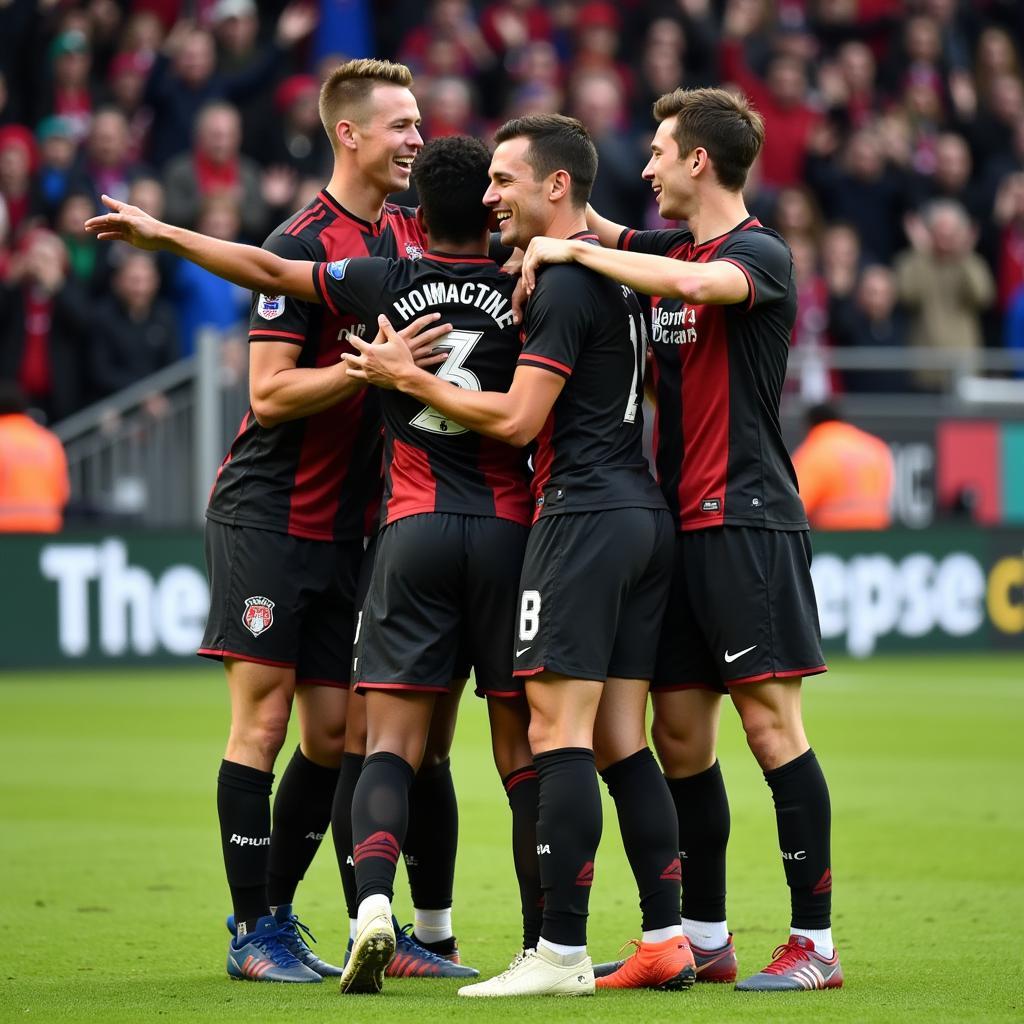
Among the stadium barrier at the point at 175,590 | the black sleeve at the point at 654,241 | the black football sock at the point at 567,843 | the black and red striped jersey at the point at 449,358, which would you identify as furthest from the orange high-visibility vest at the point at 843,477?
the black football sock at the point at 567,843

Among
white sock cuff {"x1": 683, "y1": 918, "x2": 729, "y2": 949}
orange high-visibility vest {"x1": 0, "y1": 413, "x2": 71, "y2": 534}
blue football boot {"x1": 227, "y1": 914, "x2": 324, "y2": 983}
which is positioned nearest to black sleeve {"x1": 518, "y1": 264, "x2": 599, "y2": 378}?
white sock cuff {"x1": 683, "y1": 918, "x2": 729, "y2": 949}

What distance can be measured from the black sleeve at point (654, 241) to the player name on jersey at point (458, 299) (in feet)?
1.65

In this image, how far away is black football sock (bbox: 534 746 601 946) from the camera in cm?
519

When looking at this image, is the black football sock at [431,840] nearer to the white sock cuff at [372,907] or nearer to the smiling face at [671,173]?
the white sock cuff at [372,907]

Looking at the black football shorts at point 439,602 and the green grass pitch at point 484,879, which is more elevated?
the black football shorts at point 439,602

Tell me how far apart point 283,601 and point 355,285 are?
38.2 inches

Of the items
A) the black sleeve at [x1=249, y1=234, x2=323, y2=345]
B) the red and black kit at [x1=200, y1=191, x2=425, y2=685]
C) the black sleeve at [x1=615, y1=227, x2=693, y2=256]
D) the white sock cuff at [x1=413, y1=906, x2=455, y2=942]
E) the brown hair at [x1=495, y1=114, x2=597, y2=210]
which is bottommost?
the white sock cuff at [x1=413, y1=906, x2=455, y2=942]

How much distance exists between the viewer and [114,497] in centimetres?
1513

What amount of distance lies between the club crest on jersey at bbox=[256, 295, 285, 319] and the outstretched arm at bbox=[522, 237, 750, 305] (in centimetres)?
79

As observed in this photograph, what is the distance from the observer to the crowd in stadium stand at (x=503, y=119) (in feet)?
49.4

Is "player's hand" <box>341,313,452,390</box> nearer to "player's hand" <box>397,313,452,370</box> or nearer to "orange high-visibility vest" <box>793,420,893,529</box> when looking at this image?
"player's hand" <box>397,313,452,370</box>

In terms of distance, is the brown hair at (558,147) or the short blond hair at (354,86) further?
the short blond hair at (354,86)

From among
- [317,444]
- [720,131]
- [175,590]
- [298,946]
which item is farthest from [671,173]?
[175,590]

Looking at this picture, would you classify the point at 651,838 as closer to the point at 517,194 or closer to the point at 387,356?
the point at 387,356
